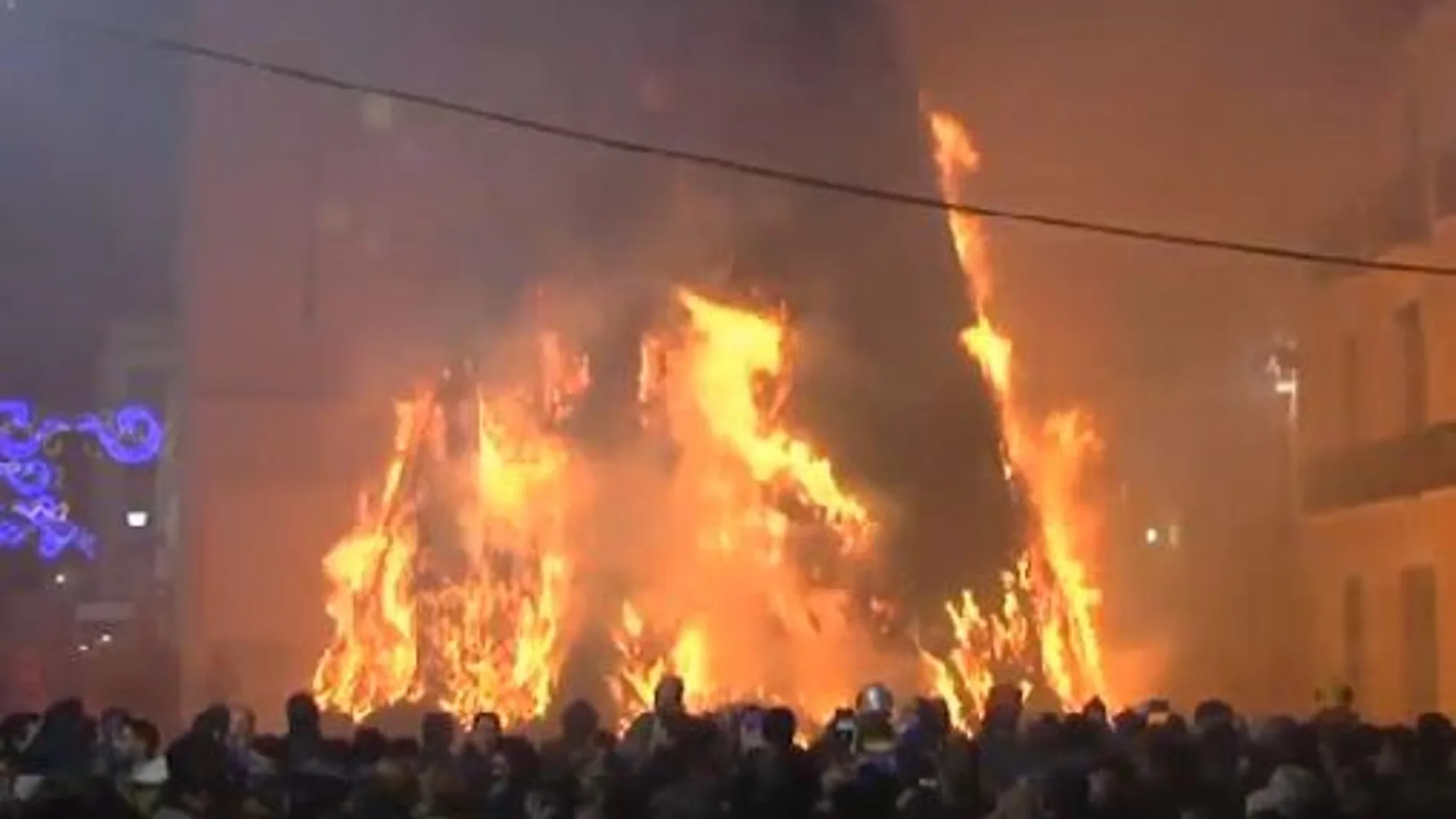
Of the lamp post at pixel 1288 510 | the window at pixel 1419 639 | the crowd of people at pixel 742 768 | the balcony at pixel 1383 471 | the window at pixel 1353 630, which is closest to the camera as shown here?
the crowd of people at pixel 742 768

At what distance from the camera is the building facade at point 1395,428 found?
71.9 feet

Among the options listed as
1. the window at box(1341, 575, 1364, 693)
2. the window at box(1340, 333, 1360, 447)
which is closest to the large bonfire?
the window at box(1341, 575, 1364, 693)

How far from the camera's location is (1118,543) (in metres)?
26.4

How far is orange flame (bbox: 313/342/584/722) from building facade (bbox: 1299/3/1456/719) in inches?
329

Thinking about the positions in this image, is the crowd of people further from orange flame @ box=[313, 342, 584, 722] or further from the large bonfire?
orange flame @ box=[313, 342, 584, 722]

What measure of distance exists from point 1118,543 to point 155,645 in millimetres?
10921

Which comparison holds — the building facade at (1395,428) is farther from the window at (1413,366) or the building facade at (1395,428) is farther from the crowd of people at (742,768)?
the crowd of people at (742,768)

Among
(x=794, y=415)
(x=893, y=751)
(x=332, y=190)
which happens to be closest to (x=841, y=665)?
(x=794, y=415)

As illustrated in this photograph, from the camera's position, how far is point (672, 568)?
70.5 ft

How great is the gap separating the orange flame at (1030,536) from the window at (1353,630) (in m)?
2.80

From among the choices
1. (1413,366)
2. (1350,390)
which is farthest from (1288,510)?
(1413,366)

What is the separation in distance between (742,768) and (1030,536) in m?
15.2

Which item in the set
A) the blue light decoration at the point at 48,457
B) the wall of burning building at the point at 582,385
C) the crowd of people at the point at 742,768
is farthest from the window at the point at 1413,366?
the crowd of people at the point at 742,768

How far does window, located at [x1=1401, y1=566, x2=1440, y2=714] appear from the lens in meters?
22.4
